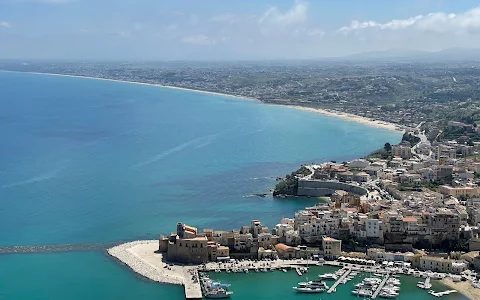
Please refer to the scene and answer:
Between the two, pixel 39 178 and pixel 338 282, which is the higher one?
pixel 338 282

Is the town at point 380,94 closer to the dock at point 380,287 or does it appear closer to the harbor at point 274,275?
the harbor at point 274,275

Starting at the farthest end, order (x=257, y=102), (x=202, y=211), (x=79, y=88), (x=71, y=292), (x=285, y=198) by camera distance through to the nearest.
→ 1. (x=79, y=88)
2. (x=257, y=102)
3. (x=285, y=198)
4. (x=202, y=211)
5. (x=71, y=292)

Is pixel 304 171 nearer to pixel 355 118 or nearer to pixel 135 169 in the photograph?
pixel 135 169

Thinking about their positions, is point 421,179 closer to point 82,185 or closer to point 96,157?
point 82,185

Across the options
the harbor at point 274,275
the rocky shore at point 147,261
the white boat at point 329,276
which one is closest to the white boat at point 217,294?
the harbor at point 274,275

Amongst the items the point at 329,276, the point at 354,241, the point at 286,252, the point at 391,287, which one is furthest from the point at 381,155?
the point at 391,287

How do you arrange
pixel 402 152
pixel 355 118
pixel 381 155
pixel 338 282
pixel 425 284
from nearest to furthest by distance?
pixel 425 284 < pixel 338 282 < pixel 402 152 < pixel 381 155 < pixel 355 118

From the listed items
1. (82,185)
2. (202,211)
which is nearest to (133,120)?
(82,185)
